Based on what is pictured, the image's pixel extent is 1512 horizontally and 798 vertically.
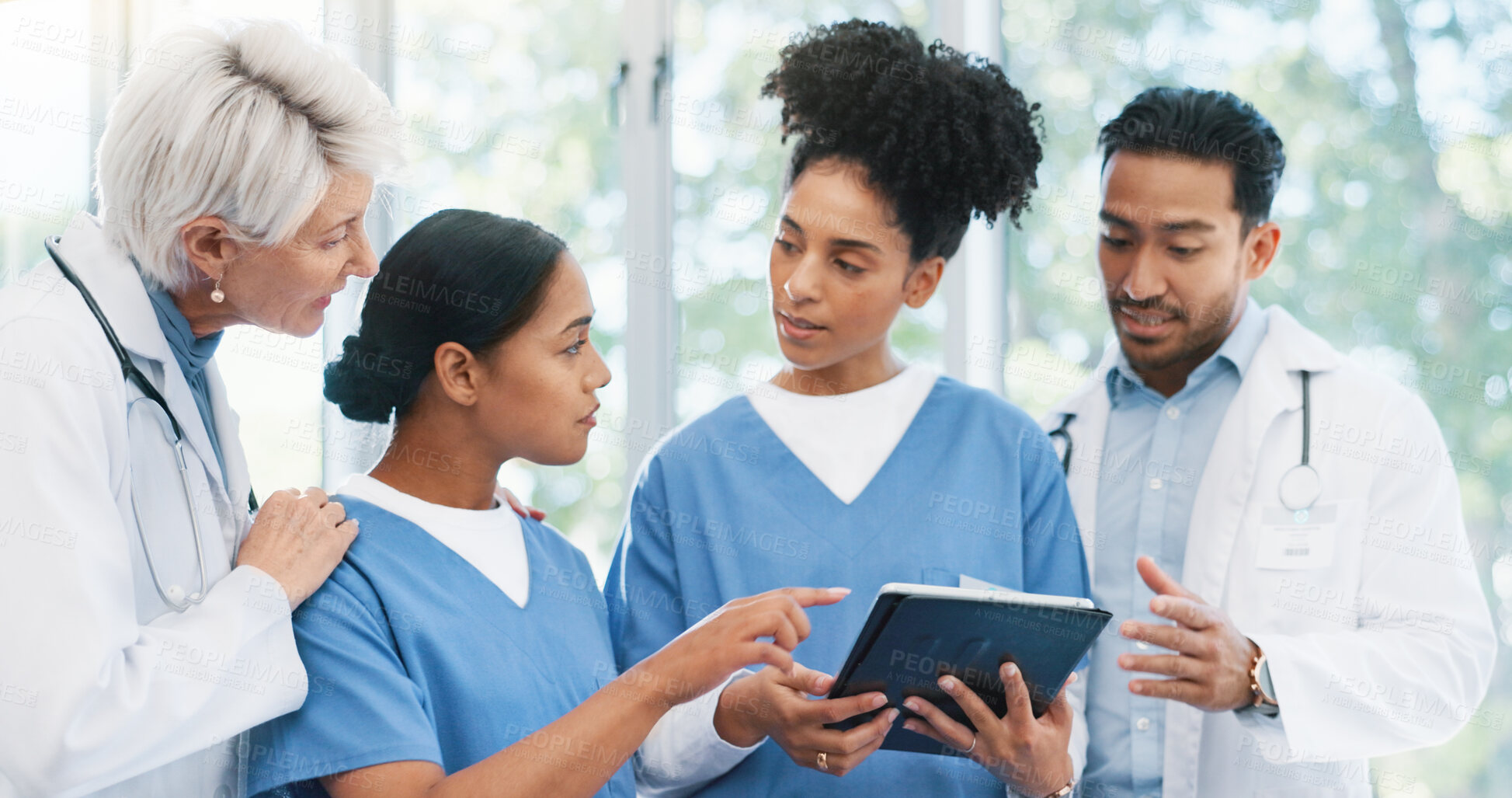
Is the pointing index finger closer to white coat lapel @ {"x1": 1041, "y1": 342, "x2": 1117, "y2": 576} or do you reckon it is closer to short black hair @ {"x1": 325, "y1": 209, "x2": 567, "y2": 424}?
short black hair @ {"x1": 325, "y1": 209, "x2": 567, "y2": 424}

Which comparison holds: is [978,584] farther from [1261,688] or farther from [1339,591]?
[1339,591]

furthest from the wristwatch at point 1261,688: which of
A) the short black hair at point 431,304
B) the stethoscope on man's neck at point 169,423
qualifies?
the stethoscope on man's neck at point 169,423

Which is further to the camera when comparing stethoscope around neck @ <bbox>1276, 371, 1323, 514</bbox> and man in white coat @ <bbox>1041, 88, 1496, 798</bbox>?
stethoscope around neck @ <bbox>1276, 371, 1323, 514</bbox>

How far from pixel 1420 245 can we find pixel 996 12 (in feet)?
3.81

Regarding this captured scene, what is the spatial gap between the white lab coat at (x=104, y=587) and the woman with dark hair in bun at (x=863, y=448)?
57cm

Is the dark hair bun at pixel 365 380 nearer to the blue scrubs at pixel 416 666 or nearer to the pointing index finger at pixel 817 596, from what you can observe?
the blue scrubs at pixel 416 666

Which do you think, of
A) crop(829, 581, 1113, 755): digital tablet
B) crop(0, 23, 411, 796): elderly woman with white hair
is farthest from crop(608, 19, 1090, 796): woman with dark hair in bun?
crop(0, 23, 411, 796): elderly woman with white hair

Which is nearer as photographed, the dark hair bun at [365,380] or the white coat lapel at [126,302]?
the white coat lapel at [126,302]

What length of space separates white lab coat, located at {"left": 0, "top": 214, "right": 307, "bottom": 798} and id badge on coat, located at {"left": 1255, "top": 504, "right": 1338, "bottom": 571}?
1.45m

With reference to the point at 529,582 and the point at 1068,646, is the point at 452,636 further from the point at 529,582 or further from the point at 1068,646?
the point at 1068,646

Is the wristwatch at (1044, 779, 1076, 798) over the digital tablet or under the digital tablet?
under

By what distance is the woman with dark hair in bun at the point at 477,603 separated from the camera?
124cm

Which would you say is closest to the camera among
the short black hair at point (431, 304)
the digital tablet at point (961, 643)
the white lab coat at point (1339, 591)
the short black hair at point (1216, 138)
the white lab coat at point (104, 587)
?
the white lab coat at point (104, 587)

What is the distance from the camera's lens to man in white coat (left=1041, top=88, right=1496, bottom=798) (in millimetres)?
1713
